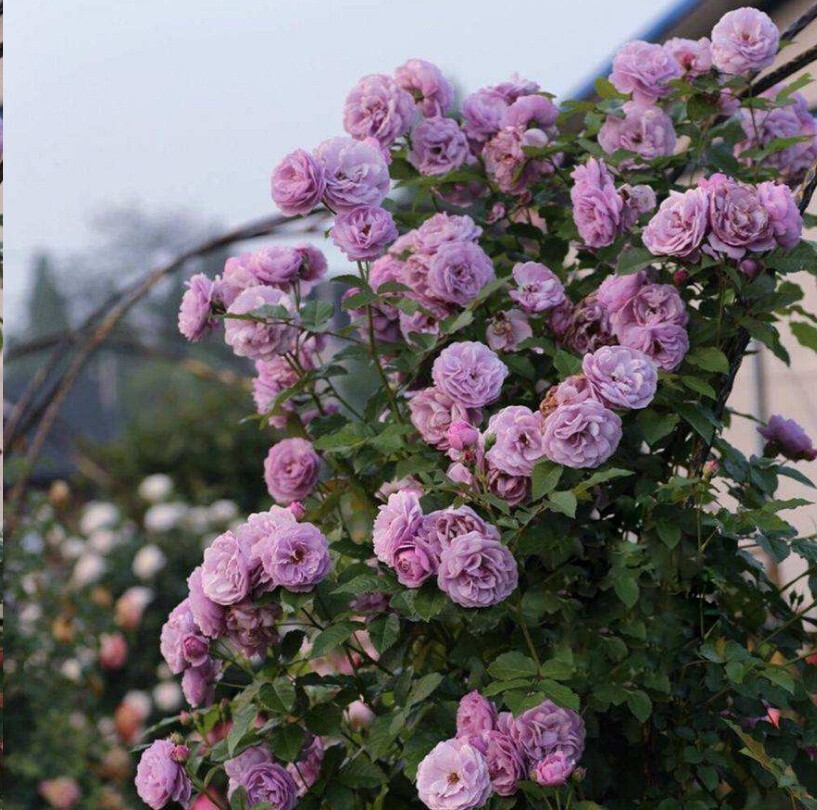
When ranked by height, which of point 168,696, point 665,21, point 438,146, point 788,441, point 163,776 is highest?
point 438,146

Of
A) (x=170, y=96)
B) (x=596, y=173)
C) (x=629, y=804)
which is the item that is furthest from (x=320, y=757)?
(x=170, y=96)

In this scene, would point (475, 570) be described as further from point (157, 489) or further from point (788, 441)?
point (157, 489)

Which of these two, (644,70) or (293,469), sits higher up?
(644,70)

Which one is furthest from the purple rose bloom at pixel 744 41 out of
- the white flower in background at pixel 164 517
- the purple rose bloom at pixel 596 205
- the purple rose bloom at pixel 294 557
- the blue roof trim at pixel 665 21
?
the white flower in background at pixel 164 517

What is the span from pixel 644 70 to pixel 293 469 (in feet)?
2.22

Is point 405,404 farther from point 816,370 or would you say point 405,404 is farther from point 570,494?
point 816,370

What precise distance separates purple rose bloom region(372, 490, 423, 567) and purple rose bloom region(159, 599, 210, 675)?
25cm

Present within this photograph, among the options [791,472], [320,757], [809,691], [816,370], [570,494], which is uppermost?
[570,494]

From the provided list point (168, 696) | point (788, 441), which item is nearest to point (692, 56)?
point (788, 441)

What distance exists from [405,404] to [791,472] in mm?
497

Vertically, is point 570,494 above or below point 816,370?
above

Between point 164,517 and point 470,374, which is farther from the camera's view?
point 164,517

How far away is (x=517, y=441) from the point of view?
1.21m

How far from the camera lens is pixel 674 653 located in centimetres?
134
